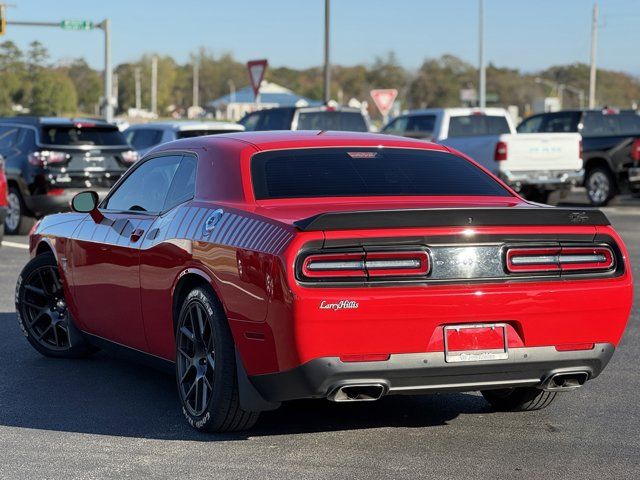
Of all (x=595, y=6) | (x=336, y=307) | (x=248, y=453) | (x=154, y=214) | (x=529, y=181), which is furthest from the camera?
(x=595, y=6)

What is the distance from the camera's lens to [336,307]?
217 inches

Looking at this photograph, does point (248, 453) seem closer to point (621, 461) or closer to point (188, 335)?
point (188, 335)

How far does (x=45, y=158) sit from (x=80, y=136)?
2.51ft

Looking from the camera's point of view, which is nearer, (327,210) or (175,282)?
(327,210)

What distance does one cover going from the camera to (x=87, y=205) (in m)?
7.89

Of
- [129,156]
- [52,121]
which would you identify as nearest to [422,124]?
[129,156]

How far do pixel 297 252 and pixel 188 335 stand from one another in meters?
1.11

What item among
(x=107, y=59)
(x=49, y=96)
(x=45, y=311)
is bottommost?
(x=45, y=311)

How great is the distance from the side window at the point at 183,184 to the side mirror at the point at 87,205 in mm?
909

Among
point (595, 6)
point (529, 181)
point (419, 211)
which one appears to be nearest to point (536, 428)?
point (419, 211)

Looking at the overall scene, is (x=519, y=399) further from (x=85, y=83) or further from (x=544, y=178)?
(x=85, y=83)

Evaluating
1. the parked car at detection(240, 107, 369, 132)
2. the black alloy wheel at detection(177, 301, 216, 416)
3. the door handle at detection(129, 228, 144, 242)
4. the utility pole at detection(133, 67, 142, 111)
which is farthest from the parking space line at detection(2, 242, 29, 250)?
the utility pole at detection(133, 67, 142, 111)

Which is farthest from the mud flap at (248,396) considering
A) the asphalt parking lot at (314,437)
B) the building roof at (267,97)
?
the building roof at (267,97)

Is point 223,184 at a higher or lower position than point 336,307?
higher
